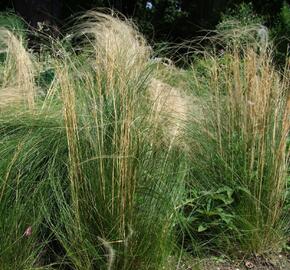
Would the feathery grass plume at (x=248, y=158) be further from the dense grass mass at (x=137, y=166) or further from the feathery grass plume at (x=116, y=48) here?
the feathery grass plume at (x=116, y=48)

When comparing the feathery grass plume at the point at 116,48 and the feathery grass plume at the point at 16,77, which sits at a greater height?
the feathery grass plume at the point at 116,48

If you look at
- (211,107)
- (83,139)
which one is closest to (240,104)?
(211,107)

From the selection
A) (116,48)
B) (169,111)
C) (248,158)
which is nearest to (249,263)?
(248,158)

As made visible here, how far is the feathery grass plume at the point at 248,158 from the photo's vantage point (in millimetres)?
3418

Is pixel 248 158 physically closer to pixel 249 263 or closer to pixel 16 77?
pixel 249 263

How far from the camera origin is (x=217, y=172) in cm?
359

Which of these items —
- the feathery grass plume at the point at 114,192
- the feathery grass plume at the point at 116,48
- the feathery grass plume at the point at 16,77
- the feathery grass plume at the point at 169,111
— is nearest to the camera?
the feathery grass plume at the point at 114,192

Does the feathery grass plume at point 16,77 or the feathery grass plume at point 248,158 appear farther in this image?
the feathery grass plume at point 16,77

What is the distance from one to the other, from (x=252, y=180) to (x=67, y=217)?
1141 millimetres

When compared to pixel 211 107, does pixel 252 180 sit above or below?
below

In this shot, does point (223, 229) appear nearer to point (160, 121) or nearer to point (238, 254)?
point (238, 254)

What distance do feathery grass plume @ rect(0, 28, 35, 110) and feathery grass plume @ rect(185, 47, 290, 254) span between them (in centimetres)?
114

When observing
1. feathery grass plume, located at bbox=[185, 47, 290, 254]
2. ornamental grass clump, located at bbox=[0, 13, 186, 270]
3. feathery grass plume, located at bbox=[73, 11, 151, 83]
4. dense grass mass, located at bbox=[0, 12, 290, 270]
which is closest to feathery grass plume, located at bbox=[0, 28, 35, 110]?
dense grass mass, located at bbox=[0, 12, 290, 270]

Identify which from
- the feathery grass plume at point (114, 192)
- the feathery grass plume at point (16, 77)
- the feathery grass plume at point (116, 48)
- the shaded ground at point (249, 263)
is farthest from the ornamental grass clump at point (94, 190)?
the feathery grass plume at point (16, 77)
